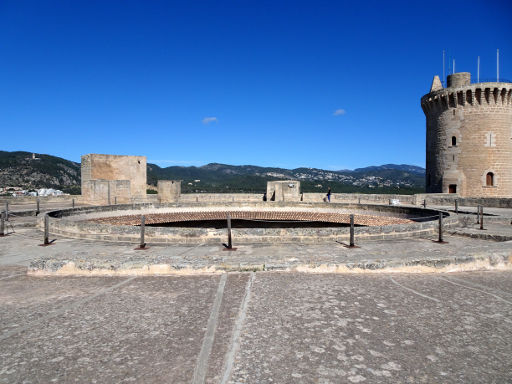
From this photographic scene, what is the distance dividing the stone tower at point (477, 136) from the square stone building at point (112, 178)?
26.2 metres

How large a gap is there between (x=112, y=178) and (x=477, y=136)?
29.6m

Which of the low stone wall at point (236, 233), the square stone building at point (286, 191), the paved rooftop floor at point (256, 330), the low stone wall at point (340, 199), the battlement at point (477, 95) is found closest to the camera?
the paved rooftop floor at point (256, 330)

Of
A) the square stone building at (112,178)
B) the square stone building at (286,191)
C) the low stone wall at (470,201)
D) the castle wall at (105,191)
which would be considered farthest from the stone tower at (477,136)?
the castle wall at (105,191)

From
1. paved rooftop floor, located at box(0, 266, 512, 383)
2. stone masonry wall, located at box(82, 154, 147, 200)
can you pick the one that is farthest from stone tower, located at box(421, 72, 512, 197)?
paved rooftop floor, located at box(0, 266, 512, 383)

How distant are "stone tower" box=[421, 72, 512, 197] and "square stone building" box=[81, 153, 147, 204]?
2620 centimetres

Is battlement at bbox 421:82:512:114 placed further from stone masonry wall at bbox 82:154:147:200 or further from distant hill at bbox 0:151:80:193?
distant hill at bbox 0:151:80:193

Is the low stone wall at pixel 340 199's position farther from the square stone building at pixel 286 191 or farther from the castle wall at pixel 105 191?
the square stone building at pixel 286 191

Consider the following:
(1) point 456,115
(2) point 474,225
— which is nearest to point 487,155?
(1) point 456,115

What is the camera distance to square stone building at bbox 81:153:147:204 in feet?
65.9

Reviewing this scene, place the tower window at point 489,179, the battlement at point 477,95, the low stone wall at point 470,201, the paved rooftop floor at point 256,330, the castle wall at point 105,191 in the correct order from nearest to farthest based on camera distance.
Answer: the paved rooftop floor at point 256,330, the low stone wall at point 470,201, the castle wall at point 105,191, the battlement at point 477,95, the tower window at point 489,179

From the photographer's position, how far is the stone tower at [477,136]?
27.2 metres

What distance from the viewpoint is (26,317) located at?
13.2 feet

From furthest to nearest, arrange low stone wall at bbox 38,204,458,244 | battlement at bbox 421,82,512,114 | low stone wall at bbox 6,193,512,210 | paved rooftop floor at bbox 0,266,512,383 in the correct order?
battlement at bbox 421,82,512,114 → low stone wall at bbox 6,193,512,210 → low stone wall at bbox 38,204,458,244 → paved rooftop floor at bbox 0,266,512,383

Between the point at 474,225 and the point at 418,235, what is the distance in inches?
141
